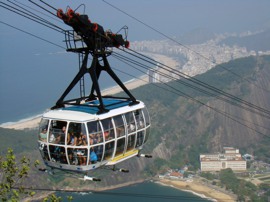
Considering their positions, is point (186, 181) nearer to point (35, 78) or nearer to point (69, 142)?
point (69, 142)

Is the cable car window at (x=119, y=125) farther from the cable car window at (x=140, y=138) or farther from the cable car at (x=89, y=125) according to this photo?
the cable car window at (x=140, y=138)

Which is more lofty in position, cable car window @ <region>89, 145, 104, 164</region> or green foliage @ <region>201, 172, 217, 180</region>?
cable car window @ <region>89, 145, 104, 164</region>

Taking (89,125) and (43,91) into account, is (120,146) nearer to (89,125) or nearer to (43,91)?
(89,125)

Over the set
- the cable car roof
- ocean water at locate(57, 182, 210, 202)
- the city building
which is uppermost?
the cable car roof

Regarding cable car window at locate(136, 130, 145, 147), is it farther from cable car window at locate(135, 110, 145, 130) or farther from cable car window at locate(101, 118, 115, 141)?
cable car window at locate(101, 118, 115, 141)

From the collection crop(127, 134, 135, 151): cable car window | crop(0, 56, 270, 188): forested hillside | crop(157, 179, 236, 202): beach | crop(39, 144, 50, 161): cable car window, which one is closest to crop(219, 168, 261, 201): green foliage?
crop(157, 179, 236, 202): beach

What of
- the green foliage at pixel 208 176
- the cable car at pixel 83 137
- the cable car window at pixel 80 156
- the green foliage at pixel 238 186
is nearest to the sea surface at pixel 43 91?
the green foliage at pixel 238 186
